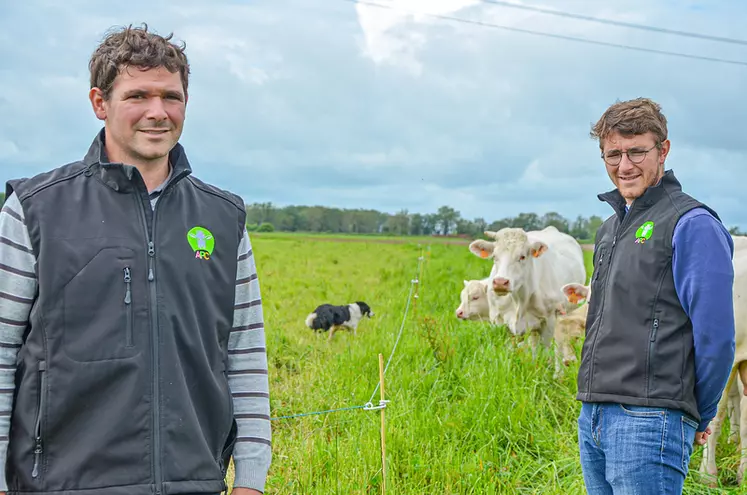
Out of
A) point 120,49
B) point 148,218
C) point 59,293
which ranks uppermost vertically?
point 120,49

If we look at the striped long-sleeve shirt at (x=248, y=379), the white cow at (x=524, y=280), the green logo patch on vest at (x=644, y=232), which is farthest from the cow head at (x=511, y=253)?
the striped long-sleeve shirt at (x=248, y=379)

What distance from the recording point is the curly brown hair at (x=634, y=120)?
9.75 ft

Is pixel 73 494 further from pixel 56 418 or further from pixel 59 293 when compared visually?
pixel 59 293

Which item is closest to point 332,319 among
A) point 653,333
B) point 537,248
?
point 537,248

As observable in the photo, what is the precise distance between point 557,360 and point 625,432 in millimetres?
3649

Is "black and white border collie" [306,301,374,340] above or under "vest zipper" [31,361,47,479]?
Answer: above

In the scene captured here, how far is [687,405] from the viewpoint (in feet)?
8.89

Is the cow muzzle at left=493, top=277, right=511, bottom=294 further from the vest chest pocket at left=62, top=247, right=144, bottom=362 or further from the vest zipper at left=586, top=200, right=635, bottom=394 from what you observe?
the vest chest pocket at left=62, top=247, right=144, bottom=362

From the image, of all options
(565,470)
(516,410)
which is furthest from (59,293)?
(516,410)

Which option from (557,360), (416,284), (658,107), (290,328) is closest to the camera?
(658,107)

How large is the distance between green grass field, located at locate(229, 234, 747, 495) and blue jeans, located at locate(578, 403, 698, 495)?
1.55 metres

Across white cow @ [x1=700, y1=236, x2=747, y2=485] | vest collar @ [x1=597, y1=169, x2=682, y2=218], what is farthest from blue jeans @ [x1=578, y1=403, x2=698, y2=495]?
white cow @ [x1=700, y1=236, x2=747, y2=485]

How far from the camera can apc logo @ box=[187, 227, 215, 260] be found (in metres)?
2.08

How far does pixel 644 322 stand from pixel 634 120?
830mm
